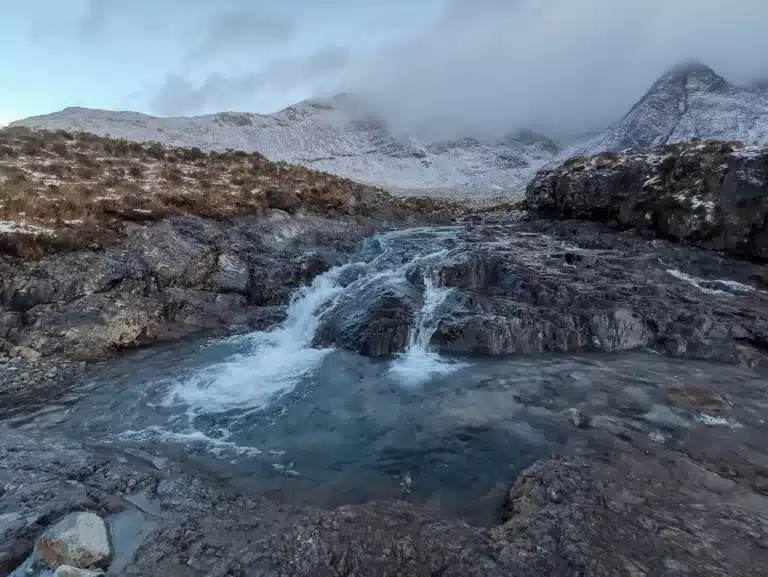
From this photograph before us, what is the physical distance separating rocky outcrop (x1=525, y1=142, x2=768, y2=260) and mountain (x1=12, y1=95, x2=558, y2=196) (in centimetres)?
8781

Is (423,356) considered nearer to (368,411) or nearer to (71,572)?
(368,411)

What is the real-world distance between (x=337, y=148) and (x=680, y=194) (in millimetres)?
158640

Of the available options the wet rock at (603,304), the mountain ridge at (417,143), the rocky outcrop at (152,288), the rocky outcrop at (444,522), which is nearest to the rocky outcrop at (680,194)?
the wet rock at (603,304)

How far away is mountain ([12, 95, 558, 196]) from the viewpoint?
123312 millimetres

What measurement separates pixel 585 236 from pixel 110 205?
2467 centimetres

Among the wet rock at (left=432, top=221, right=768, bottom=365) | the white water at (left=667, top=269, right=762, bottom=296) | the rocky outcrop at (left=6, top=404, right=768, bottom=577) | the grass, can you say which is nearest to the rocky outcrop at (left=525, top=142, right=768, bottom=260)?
the wet rock at (left=432, top=221, right=768, bottom=365)

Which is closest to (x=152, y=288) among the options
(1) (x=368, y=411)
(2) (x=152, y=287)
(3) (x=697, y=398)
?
(2) (x=152, y=287)

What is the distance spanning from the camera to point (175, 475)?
7777 mm

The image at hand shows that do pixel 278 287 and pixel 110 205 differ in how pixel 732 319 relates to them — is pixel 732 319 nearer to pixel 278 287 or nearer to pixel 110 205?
pixel 278 287

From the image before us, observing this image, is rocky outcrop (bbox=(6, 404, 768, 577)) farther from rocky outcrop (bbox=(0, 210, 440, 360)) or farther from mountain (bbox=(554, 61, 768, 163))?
mountain (bbox=(554, 61, 768, 163))

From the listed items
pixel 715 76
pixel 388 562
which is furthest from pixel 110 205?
pixel 715 76

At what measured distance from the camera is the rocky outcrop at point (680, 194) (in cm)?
2055

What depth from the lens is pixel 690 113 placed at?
146 metres

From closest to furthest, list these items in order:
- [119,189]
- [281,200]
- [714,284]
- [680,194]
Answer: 1. [714,284]
2. [119,189]
3. [680,194]
4. [281,200]
